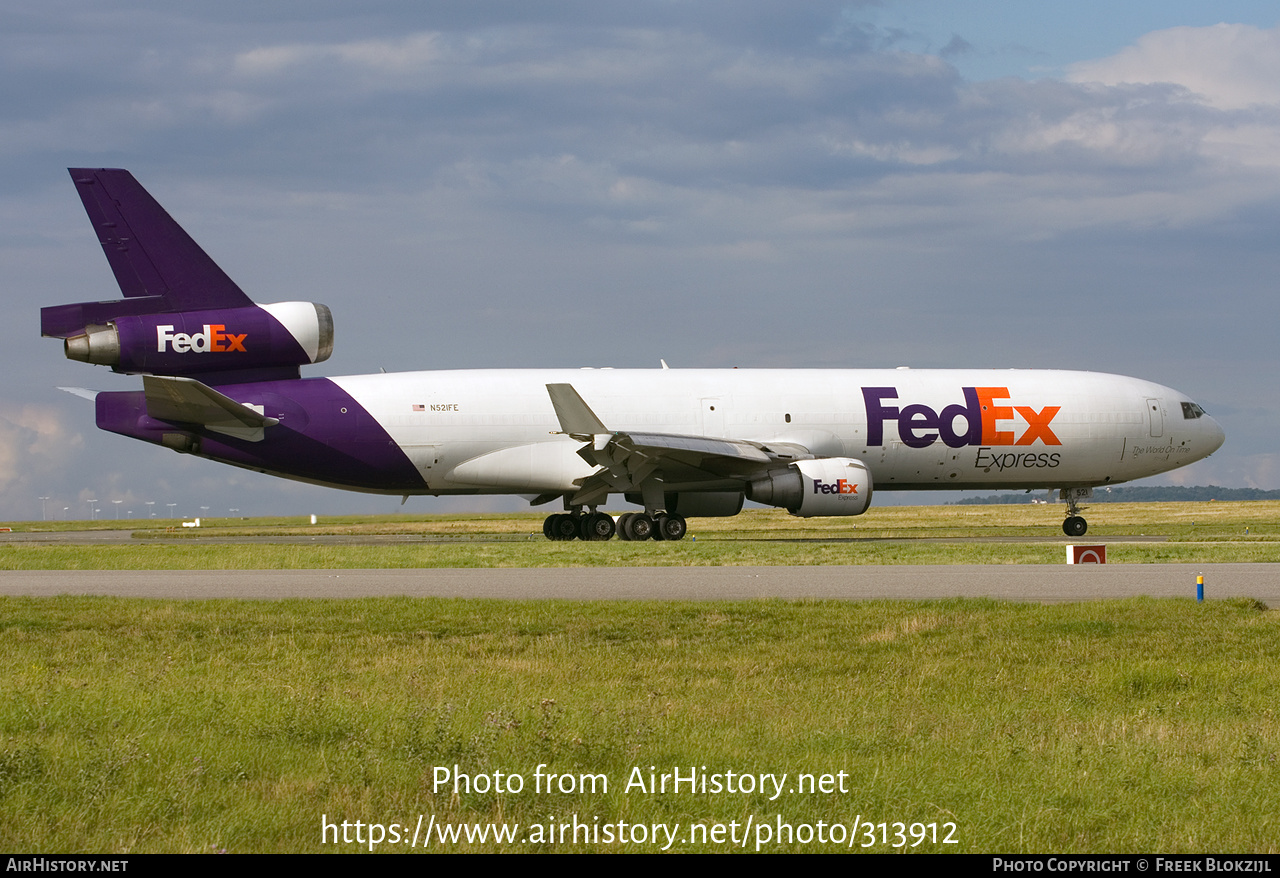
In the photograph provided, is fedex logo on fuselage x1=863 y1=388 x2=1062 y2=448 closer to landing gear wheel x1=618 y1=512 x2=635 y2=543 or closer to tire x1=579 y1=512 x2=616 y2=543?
landing gear wheel x1=618 y1=512 x2=635 y2=543

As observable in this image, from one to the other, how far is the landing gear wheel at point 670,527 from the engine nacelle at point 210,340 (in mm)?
10209

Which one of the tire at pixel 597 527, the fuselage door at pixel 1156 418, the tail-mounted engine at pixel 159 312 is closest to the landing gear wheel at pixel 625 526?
the tire at pixel 597 527

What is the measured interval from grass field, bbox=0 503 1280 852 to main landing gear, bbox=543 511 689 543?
1659 cm

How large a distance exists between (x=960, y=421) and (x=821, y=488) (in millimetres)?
6041

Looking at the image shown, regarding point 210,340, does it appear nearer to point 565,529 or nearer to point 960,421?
point 565,529

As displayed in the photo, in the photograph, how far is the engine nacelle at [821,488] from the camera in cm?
3172

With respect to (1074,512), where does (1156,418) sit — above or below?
above

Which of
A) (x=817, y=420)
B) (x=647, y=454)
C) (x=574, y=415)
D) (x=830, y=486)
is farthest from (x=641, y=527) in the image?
(x=817, y=420)

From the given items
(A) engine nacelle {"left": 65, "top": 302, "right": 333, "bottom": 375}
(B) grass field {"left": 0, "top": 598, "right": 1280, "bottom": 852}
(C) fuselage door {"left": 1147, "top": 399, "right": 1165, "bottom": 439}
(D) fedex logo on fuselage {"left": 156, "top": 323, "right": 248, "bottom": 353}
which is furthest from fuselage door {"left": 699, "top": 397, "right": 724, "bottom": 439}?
(B) grass field {"left": 0, "top": 598, "right": 1280, "bottom": 852}

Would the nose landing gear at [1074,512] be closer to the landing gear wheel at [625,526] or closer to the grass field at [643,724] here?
the landing gear wheel at [625,526]

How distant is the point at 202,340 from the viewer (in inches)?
1246

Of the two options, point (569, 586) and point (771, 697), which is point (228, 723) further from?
point (569, 586)

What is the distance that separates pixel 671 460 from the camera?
32094 millimetres
